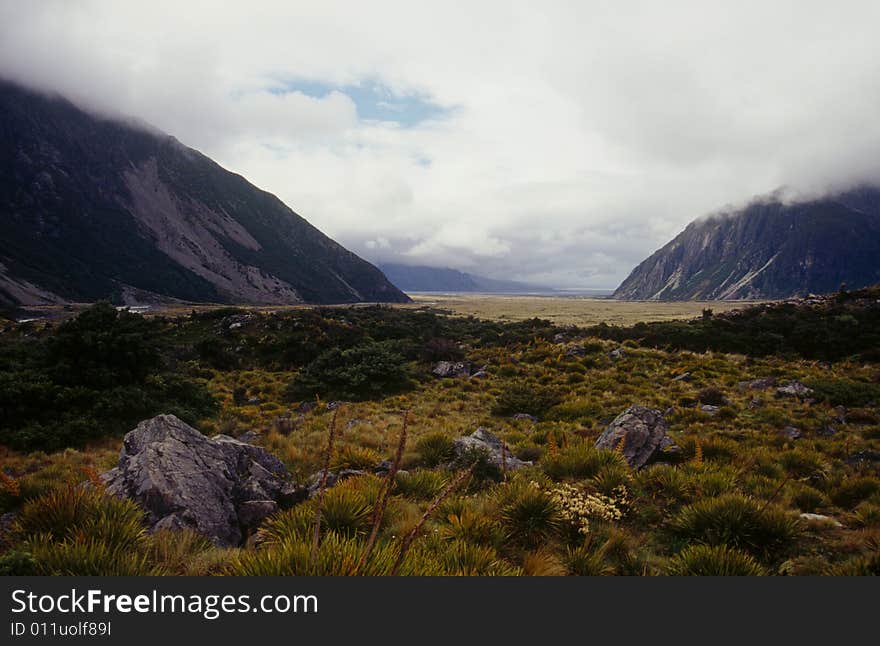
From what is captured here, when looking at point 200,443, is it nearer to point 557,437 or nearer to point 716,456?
point 557,437

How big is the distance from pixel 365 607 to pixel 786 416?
14816mm

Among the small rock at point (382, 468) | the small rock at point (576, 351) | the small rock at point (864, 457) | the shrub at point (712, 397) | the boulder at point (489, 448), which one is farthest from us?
the small rock at point (576, 351)

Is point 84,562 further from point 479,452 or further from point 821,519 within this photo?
point 821,519

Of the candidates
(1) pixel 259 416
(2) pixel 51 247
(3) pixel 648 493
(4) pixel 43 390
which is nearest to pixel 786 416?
(3) pixel 648 493

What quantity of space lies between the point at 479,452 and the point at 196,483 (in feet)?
17.0

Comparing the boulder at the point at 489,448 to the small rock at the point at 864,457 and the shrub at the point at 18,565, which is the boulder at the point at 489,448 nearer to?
the shrub at the point at 18,565

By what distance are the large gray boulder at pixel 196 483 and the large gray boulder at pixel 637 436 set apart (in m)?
7.06

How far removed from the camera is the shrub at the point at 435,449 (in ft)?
31.3

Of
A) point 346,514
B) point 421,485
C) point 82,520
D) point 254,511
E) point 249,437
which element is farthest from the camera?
point 249,437

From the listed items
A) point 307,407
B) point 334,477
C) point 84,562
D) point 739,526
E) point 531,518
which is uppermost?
point 84,562

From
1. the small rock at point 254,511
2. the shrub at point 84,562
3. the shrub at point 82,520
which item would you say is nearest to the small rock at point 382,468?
the small rock at point 254,511

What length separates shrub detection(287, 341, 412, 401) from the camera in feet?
62.3

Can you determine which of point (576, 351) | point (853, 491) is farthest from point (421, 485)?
point (576, 351)

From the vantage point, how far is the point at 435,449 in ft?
32.3
